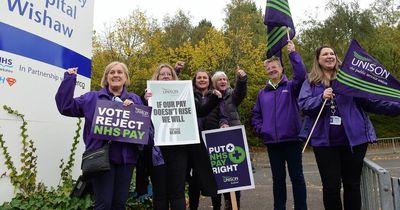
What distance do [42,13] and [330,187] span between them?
424 centimetres

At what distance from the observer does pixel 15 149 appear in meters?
Result: 4.87

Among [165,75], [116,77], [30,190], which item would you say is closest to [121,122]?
[116,77]

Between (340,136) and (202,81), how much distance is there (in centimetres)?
202

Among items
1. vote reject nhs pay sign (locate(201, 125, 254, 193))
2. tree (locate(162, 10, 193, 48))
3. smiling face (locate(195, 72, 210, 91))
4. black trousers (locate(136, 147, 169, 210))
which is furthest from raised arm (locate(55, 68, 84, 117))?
tree (locate(162, 10, 193, 48))

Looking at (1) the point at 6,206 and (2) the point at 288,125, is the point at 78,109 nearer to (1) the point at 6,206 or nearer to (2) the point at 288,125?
(1) the point at 6,206

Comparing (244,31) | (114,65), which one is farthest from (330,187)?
(244,31)

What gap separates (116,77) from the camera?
4.27 metres

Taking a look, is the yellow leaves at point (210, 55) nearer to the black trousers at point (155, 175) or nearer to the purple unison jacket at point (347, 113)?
the black trousers at point (155, 175)

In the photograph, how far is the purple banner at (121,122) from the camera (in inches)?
158

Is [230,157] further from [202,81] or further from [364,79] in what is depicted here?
[364,79]

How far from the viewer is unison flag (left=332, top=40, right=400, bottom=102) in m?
4.20

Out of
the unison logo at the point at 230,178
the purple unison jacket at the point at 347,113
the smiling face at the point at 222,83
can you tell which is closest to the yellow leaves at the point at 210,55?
the smiling face at the point at 222,83

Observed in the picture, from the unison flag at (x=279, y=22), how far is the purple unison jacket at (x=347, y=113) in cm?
107

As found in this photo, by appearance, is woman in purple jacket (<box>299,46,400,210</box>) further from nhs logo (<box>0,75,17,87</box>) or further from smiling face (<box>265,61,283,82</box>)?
nhs logo (<box>0,75,17,87</box>)
